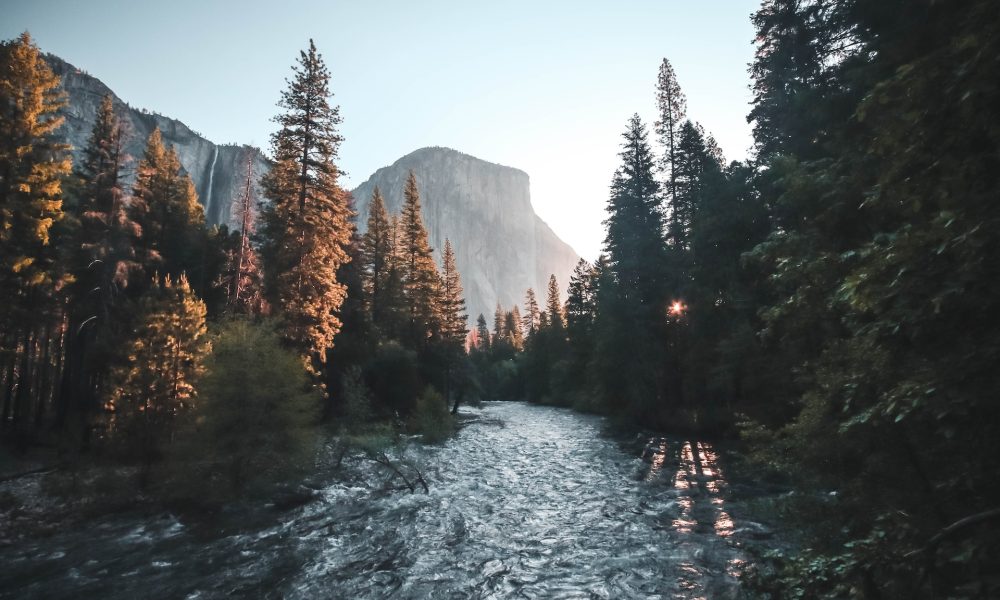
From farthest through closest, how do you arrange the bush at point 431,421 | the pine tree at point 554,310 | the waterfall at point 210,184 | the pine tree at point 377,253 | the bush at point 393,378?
the waterfall at point 210,184 → the pine tree at point 554,310 → the pine tree at point 377,253 → the bush at point 393,378 → the bush at point 431,421

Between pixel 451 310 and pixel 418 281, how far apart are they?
5.49 metres

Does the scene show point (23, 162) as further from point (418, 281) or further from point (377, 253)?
point (377, 253)

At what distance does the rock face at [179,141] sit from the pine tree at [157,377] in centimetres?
8989

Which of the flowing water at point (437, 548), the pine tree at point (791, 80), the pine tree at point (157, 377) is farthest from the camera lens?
the pine tree at point (157, 377)

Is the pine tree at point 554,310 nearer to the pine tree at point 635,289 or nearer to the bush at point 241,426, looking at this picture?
the pine tree at point 635,289

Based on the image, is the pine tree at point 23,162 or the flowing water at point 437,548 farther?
the pine tree at point 23,162

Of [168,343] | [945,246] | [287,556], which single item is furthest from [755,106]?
[168,343]

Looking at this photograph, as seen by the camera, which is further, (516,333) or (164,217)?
(516,333)

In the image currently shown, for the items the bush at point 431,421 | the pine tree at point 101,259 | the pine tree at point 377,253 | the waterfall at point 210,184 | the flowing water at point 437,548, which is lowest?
the flowing water at point 437,548

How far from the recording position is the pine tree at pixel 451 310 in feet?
139

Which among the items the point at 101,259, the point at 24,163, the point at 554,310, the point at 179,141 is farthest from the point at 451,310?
the point at 179,141

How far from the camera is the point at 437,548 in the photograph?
10.6 meters

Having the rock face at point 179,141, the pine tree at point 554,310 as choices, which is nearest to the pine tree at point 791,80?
the pine tree at point 554,310

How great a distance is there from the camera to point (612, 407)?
3209 centimetres
